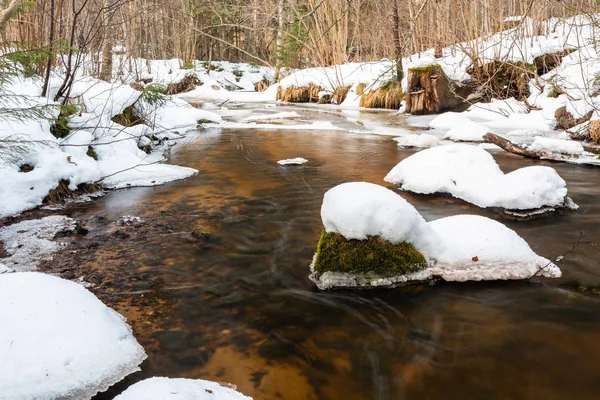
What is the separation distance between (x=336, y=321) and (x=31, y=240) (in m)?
2.64

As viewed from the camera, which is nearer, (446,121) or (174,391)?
(174,391)

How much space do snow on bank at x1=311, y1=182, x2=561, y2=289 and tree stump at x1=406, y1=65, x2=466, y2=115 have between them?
10.1m

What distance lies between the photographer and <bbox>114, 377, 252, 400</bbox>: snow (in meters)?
1.46

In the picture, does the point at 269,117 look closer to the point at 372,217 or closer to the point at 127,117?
the point at 127,117

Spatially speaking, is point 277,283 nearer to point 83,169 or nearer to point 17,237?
point 17,237

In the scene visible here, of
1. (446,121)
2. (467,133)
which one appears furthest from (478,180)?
(446,121)

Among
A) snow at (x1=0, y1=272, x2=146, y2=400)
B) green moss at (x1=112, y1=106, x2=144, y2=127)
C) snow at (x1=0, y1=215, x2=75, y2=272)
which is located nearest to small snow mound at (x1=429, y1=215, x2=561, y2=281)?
snow at (x1=0, y1=272, x2=146, y2=400)

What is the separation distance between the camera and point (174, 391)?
1485 millimetres

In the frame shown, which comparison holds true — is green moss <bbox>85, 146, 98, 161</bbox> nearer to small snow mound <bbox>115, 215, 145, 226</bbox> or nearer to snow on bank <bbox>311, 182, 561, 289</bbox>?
small snow mound <bbox>115, 215, 145, 226</bbox>

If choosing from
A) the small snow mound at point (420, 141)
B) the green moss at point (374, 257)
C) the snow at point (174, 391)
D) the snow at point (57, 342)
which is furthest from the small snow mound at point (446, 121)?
the snow at point (174, 391)

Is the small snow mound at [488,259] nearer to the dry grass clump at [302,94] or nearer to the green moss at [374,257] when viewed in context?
the green moss at [374,257]

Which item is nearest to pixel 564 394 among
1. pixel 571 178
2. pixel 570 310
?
pixel 570 310

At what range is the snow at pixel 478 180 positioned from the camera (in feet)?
12.8

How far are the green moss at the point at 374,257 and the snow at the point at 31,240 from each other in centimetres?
216
